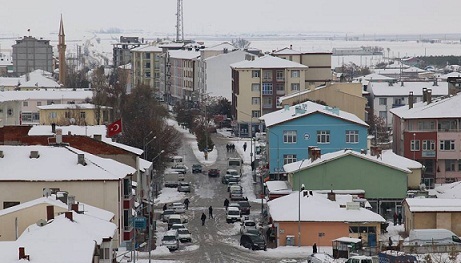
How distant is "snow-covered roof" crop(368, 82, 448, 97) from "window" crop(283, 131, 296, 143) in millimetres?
30231

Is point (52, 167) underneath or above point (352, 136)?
above

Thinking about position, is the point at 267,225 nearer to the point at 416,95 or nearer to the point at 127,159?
the point at 127,159

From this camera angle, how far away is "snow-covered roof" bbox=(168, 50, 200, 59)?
4451 inches

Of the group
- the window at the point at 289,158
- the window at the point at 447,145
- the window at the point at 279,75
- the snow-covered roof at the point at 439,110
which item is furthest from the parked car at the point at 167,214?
the window at the point at 279,75

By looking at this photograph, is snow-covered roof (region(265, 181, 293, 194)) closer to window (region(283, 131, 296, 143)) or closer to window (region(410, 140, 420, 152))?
window (region(283, 131, 296, 143))

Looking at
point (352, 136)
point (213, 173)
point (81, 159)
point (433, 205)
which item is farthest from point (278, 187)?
point (81, 159)

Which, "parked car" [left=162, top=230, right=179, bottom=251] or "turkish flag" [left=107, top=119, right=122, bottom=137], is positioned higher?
"turkish flag" [left=107, top=119, right=122, bottom=137]

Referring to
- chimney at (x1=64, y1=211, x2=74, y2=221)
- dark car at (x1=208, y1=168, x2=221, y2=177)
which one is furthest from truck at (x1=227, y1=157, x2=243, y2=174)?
chimney at (x1=64, y1=211, x2=74, y2=221)

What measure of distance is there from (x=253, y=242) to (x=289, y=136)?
1888cm

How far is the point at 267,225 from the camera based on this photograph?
45938 millimetres

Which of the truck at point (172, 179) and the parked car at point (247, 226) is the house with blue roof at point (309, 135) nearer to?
the truck at point (172, 179)

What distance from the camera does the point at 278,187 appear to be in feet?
166

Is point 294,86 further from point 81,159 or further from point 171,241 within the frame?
point 81,159

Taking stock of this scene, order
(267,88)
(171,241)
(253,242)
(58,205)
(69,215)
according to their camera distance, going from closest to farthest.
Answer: (69,215)
(58,205)
(171,241)
(253,242)
(267,88)
